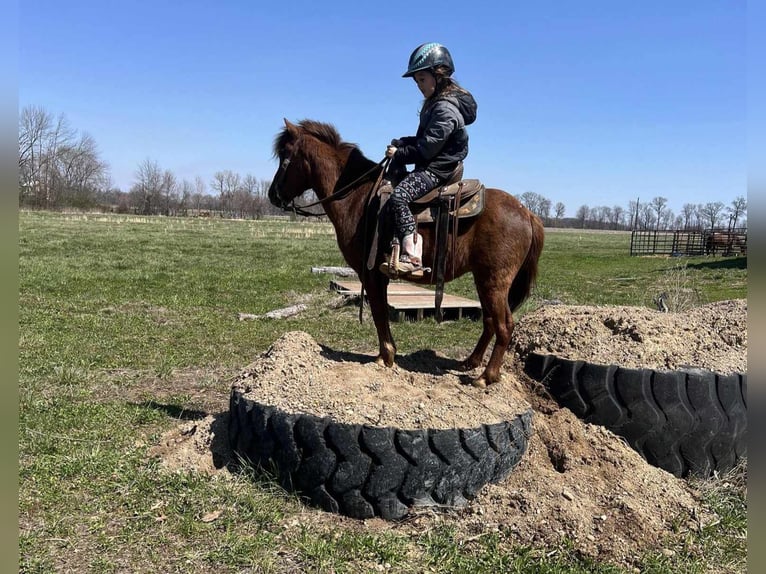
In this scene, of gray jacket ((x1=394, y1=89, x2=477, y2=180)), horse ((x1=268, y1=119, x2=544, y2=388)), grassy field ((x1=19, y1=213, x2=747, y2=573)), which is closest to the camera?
grassy field ((x1=19, y1=213, x2=747, y2=573))

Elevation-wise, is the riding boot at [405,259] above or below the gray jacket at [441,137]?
below

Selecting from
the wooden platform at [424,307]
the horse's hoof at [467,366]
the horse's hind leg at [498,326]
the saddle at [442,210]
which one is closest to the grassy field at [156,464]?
the wooden platform at [424,307]

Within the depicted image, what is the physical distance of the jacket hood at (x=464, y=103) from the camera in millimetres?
4660

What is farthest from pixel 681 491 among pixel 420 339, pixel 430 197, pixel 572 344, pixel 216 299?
pixel 216 299

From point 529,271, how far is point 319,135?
251 centimetres

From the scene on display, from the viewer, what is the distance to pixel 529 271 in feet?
17.2

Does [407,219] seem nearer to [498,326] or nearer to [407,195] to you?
[407,195]

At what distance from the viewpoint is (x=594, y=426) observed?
4.27 metres

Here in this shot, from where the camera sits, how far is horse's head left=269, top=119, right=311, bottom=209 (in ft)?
17.5

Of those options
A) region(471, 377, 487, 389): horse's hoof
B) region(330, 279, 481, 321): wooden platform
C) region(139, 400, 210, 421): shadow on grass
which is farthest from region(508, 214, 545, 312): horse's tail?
region(330, 279, 481, 321): wooden platform

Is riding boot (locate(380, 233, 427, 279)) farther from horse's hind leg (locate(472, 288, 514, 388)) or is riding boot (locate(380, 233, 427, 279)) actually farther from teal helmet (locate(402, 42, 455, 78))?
teal helmet (locate(402, 42, 455, 78))

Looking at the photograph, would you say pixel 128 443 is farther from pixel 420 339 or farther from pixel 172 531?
pixel 420 339

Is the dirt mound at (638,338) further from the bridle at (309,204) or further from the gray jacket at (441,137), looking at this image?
the bridle at (309,204)

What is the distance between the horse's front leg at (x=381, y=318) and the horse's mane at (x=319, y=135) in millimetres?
1456
